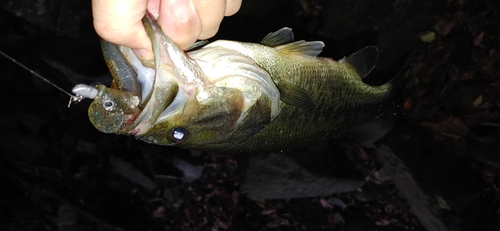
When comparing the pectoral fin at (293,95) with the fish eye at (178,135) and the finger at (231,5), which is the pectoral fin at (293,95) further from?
the fish eye at (178,135)

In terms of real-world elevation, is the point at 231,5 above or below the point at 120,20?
above

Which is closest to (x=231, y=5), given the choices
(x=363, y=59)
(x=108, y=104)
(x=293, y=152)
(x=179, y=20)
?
(x=179, y=20)

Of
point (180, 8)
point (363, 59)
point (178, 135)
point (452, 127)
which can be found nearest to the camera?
point (180, 8)

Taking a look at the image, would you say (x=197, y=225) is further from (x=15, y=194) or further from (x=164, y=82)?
(x=164, y=82)

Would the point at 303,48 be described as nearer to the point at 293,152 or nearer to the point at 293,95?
the point at 293,95

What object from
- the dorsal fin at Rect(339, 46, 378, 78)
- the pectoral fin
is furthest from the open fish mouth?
the dorsal fin at Rect(339, 46, 378, 78)

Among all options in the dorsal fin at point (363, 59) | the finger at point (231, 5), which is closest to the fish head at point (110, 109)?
the finger at point (231, 5)

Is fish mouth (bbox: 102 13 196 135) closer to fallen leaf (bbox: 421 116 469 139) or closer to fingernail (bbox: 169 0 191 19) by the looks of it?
fingernail (bbox: 169 0 191 19)
